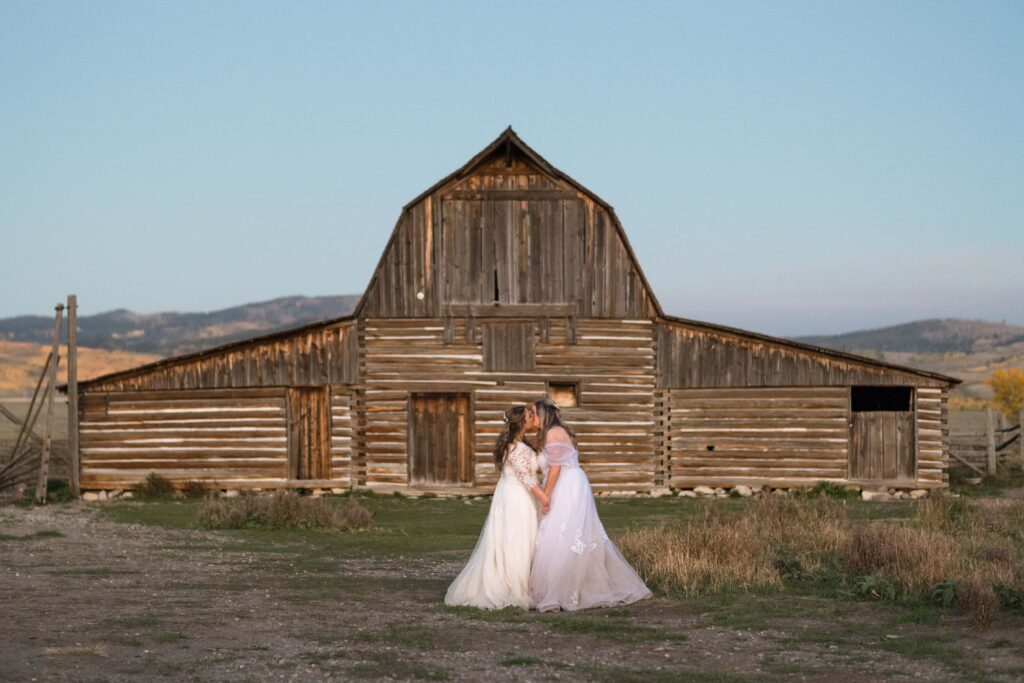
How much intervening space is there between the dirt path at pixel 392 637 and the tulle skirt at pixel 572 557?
33cm

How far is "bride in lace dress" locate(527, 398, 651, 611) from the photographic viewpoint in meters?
12.2

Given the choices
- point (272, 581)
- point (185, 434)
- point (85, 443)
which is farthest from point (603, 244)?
point (272, 581)

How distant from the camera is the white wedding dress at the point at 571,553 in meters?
12.2

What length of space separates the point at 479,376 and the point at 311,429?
11.8 feet

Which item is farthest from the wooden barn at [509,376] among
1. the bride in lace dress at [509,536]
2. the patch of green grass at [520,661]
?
the patch of green grass at [520,661]

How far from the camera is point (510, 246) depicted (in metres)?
27.6

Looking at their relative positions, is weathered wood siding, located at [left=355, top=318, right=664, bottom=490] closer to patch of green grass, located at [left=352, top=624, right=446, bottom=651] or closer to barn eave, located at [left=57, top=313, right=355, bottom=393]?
barn eave, located at [left=57, top=313, right=355, bottom=393]

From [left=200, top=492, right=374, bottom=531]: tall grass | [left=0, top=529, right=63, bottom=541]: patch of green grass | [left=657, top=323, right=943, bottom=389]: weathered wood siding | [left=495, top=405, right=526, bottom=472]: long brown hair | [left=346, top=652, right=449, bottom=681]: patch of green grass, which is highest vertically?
[left=657, top=323, right=943, bottom=389]: weathered wood siding

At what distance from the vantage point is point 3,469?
2608 cm

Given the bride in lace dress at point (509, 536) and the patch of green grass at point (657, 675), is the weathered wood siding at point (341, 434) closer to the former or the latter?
the bride in lace dress at point (509, 536)

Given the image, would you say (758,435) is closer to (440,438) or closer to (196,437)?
(440,438)

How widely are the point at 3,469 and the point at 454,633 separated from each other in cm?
1769

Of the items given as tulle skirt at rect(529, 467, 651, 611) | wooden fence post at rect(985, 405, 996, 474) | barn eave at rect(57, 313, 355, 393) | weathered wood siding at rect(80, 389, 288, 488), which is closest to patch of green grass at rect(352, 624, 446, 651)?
tulle skirt at rect(529, 467, 651, 611)

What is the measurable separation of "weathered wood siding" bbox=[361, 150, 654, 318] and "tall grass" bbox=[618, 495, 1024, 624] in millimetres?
10968
